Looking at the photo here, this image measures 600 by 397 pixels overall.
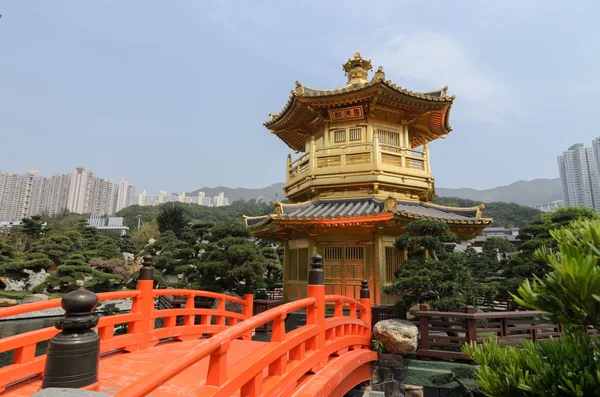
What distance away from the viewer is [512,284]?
9.77m

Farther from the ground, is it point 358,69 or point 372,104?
point 358,69

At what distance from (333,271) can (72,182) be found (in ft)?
424

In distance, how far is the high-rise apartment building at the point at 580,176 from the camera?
8356cm

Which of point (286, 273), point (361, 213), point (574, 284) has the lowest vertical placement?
point (286, 273)

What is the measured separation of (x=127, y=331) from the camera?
5539mm

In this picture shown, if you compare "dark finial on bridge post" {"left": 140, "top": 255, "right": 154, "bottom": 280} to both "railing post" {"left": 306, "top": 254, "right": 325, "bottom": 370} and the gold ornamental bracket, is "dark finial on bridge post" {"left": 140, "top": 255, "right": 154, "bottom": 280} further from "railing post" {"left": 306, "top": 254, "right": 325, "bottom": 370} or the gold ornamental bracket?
the gold ornamental bracket

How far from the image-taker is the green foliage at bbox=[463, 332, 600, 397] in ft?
8.96

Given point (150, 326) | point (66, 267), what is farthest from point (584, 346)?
point (66, 267)

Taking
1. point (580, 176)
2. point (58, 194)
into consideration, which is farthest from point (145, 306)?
point (58, 194)

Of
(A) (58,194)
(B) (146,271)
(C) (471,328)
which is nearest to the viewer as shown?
(B) (146,271)

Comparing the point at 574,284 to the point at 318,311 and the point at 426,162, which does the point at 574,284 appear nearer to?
the point at 318,311

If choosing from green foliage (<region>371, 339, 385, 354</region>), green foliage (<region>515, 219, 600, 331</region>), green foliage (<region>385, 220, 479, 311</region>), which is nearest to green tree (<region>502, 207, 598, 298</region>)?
green foliage (<region>385, 220, 479, 311</region>)

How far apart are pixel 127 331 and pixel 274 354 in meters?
3.19

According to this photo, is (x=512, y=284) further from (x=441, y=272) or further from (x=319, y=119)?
(x=319, y=119)
